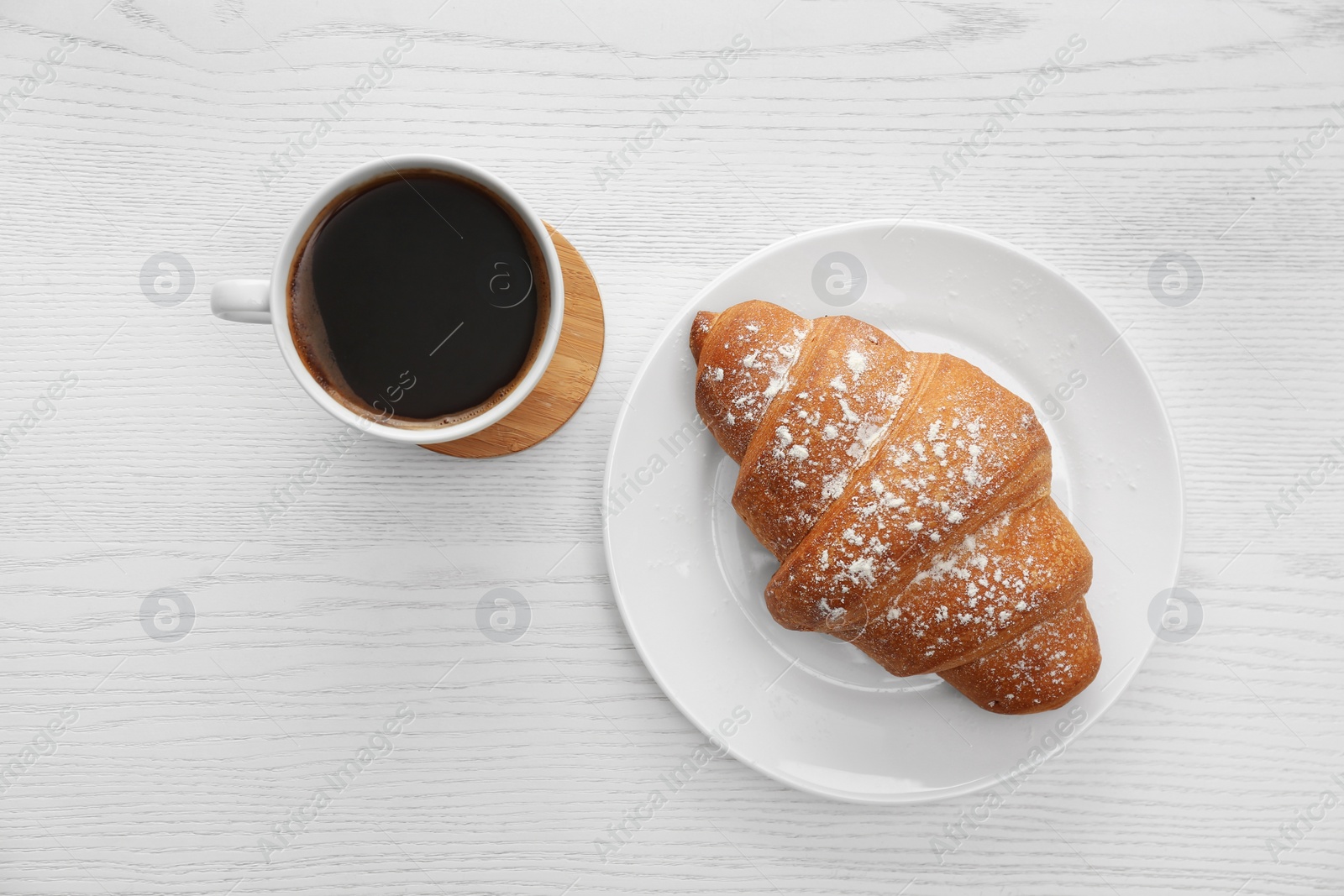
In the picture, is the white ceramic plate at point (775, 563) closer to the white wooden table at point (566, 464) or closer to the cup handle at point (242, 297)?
the white wooden table at point (566, 464)

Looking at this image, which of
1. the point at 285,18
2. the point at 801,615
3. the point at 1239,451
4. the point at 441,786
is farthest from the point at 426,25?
the point at 1239,451

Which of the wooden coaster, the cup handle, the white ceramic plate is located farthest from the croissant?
the cup handle

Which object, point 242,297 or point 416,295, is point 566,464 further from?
point 242,297

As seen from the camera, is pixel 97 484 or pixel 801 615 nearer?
pixel 801 615

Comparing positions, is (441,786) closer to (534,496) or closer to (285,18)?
(534,496)

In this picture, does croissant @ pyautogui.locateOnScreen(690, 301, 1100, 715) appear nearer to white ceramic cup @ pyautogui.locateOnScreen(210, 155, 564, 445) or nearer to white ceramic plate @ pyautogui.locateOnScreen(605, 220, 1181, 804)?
white ceramic plate @ pyautogui.locateOnScreen(605, 220, 1181, 804)

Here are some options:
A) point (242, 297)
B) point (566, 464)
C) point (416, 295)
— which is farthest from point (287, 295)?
point (566, 464)

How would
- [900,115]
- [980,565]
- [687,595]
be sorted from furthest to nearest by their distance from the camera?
[900,115] < [687,595] < [980,565]
